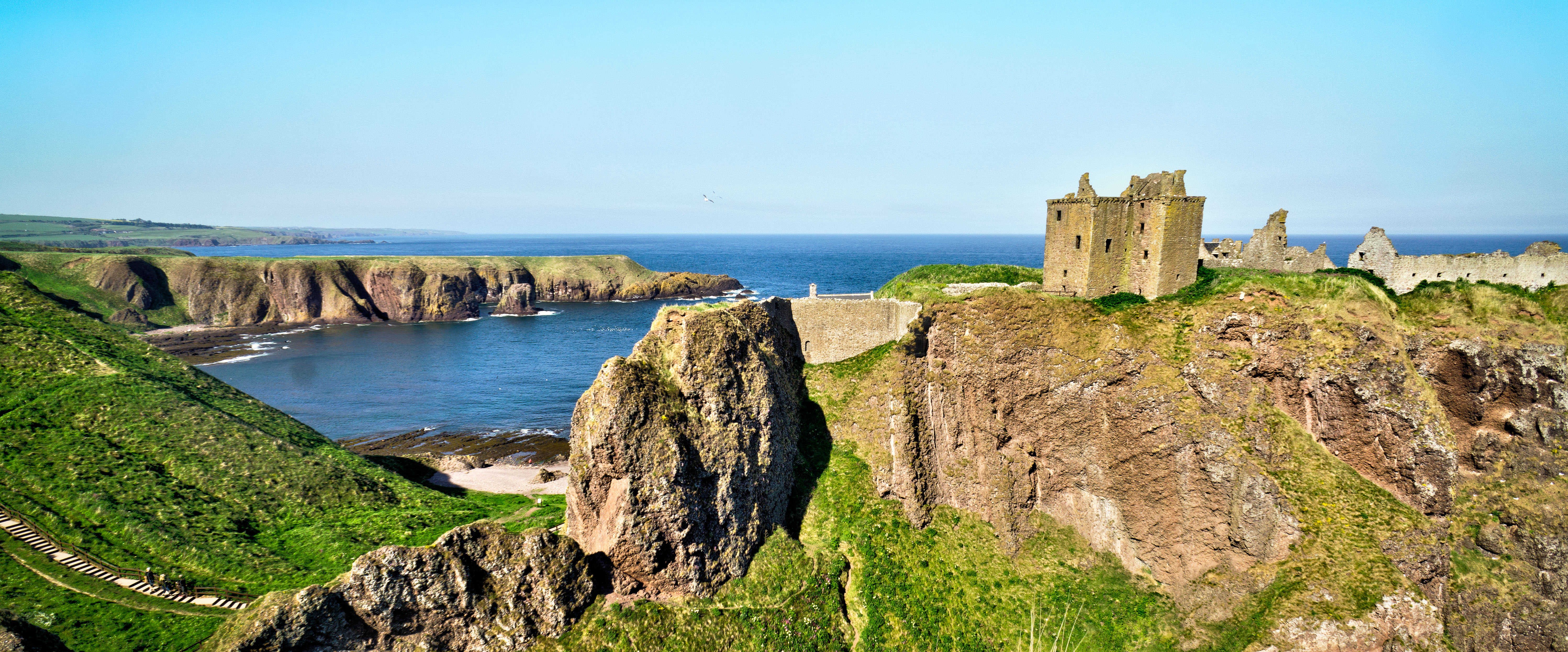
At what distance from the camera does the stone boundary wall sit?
33.2 metres

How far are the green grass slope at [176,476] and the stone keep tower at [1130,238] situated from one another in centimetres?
3471

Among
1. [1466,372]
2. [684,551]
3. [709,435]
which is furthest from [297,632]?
[1466,372]

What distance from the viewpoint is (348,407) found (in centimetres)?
6444

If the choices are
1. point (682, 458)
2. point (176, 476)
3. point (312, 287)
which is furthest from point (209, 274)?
point (682, 458)

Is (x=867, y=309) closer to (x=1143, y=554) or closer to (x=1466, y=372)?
(x=1143, y=554)

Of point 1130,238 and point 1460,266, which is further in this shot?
point 1130,238

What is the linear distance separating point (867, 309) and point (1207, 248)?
17036 mm

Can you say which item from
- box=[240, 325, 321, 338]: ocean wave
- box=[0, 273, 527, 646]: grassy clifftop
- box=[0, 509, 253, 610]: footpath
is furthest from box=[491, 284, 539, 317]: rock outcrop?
box=[0, 509, 253, 610]: footpath

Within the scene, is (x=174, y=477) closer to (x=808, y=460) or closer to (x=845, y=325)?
(x=808, y=460)

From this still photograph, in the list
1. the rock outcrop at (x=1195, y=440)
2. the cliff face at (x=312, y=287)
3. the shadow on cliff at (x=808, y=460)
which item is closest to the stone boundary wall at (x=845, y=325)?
the rock outcrop at (x=1195, y=440)

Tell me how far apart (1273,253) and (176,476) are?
55.4 meters

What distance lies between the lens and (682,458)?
981 inches

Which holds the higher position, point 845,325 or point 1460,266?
point 1460,266

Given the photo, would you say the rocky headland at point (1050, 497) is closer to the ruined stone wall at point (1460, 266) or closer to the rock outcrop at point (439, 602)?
the rock outcrop at point (439, 602)
